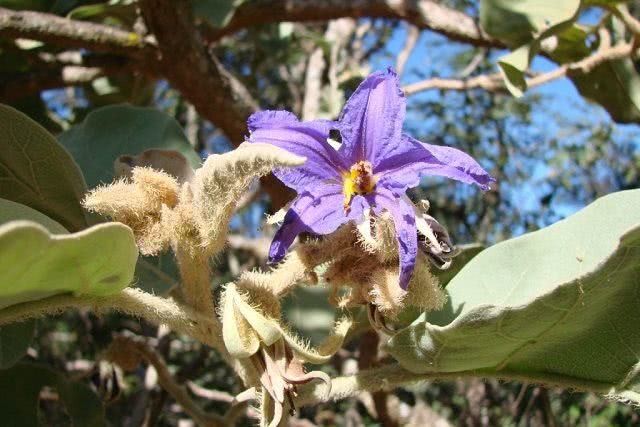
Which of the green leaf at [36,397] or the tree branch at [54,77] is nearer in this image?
the green leaf at [36,397]

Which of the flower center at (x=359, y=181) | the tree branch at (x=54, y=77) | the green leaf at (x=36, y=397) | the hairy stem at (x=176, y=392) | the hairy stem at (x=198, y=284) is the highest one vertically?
the flower center at (x=359, y=181)

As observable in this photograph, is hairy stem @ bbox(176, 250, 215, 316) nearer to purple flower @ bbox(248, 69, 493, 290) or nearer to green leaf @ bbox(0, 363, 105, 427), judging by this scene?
purple flower @ bbox(248, 69, 493, 290)

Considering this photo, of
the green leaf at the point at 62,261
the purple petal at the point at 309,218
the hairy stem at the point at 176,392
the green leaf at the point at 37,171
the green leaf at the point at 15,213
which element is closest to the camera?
the green leaf at the point at 62,261

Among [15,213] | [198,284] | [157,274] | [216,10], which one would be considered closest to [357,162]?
[198,284]

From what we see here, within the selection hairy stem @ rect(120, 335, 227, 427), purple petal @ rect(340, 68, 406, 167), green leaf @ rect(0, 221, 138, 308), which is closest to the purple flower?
purple petal @ rect(340, 68, 406, 167)

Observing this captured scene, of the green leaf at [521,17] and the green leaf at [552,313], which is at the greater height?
the green leaf at [521,17]

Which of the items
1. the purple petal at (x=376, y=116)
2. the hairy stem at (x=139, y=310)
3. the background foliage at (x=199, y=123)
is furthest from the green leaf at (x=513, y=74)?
the hairy stem at (x=139, y=310)

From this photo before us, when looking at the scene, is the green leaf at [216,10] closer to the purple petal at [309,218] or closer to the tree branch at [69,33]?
the tree branch at [69,33]

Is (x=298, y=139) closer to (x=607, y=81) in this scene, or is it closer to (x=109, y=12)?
(x=109, y=12)
